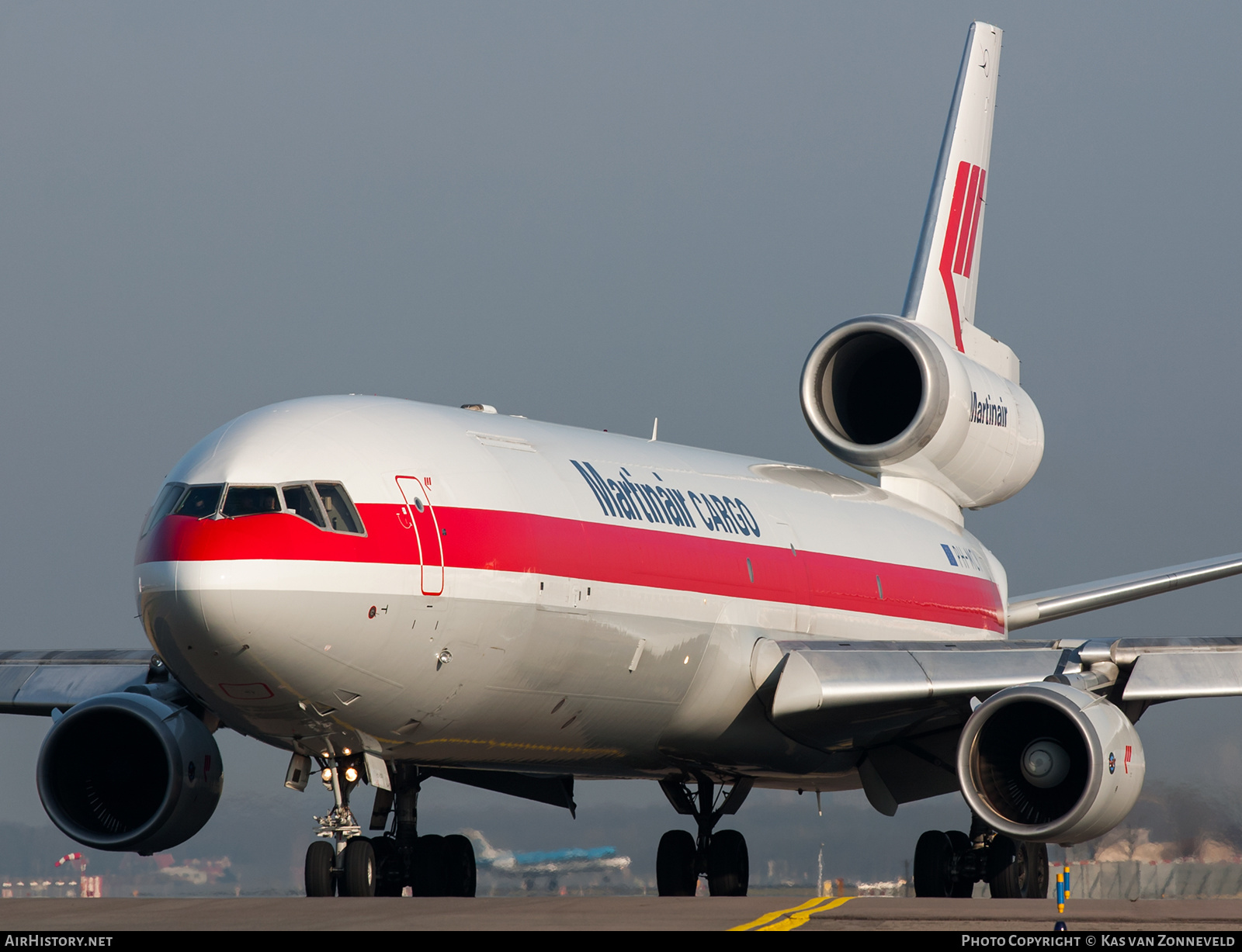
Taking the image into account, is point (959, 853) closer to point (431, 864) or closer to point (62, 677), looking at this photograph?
point (431, 864)

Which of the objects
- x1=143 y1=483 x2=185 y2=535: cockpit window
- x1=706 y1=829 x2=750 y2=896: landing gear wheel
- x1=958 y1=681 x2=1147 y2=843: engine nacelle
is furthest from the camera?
x1=706 y1=829 x2=750 y2=896: landing gear wheel

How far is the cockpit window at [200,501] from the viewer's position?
1334 cm

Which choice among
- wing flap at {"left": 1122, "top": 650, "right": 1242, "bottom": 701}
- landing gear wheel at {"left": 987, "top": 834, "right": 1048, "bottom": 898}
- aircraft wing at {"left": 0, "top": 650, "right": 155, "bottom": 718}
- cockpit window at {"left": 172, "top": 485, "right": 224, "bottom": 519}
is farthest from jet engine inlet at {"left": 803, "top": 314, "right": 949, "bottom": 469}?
cockpit window at {"left": 172, "top": 485, "right": 224, "bottom": 519}

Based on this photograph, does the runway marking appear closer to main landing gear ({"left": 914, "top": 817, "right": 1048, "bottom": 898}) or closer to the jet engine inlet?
main landing gear ({"left": 914, "top": 817, "right": 1048, "bottom": 898})

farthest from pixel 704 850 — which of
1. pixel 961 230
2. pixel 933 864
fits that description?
pixel 961 230

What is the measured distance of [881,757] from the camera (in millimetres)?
19766

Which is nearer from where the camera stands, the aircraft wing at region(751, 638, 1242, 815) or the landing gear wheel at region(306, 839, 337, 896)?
the landing gear wheel at region(306, 839, 337, 896)

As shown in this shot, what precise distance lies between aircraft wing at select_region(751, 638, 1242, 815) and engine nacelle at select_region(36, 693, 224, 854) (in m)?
5.59

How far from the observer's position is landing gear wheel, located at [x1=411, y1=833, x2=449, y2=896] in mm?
18375
